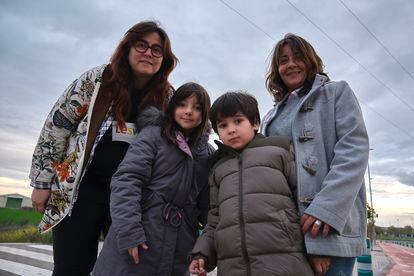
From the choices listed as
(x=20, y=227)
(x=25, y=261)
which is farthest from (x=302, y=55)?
(x=20, y=227)

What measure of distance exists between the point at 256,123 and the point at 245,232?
2.16 feet

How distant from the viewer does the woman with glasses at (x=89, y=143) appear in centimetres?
189

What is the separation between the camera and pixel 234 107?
1804 millimetres

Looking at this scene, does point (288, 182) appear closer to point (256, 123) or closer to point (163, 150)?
point (256, 123)

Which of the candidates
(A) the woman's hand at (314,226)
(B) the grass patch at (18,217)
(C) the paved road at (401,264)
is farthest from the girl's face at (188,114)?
(B) the grass patch at (18,217)

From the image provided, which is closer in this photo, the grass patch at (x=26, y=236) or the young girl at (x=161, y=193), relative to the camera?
the young girl at (x=161, y=193)

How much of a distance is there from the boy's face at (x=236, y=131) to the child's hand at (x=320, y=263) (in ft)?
2.08

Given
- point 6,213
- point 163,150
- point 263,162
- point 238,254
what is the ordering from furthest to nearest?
point 6,213, point 163,150, point 263,162, point 238,254

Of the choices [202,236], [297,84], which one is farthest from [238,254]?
[297,84]

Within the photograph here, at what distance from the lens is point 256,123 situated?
6.17 feet

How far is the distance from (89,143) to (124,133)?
0.21 metres

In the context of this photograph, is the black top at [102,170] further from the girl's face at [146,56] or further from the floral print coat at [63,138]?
the girl's face at [146,56]

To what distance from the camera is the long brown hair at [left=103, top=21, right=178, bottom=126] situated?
202 centimetres

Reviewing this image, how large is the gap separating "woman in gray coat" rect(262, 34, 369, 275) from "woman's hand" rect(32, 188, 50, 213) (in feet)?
4.54
